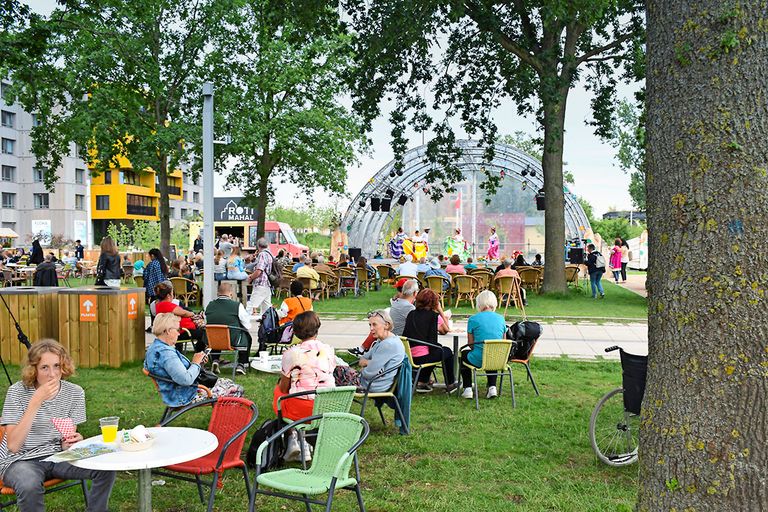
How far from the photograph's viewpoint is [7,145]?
Answer: 2265 inches

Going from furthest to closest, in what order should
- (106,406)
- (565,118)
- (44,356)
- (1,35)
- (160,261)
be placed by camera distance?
(565,118) → (160,261) → (1,35) → (106,406) → (44,356)

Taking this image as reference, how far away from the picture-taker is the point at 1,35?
8781mm

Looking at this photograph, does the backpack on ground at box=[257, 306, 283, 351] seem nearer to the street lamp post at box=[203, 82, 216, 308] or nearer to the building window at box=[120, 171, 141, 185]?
the street lamp post at box=[203, 82, 216, 308]

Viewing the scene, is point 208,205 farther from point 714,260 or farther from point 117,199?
point 117,199

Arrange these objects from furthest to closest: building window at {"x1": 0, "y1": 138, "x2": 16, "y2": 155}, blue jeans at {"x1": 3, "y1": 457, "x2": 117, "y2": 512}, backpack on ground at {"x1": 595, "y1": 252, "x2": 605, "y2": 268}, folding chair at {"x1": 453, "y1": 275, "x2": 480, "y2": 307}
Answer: building window at {"x1": 0, "y1": 138, "x2": 16, "y2": 155}
backpack on ground at {"x1": 595, "y1": 252, "x2": 605, "y2": 268}
folding chair at {"x1": 453, "y1": 275, "x2": 480, "y2": 307}
blue jeans at {"x1": 3, "y1": 457, "x2": 117, "y2": 512}

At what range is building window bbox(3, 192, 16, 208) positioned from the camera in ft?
189

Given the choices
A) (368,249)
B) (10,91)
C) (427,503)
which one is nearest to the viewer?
(427,503)

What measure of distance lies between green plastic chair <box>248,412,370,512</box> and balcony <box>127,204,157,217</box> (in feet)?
205

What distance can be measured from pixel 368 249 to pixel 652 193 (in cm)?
3274

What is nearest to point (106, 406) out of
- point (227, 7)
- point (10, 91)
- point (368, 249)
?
point (10, 91)

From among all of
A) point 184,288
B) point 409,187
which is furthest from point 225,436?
point 409,187

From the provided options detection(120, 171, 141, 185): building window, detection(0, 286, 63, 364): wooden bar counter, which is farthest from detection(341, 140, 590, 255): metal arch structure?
detection(120, 171, 141, 185): building window

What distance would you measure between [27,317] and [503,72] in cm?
1513

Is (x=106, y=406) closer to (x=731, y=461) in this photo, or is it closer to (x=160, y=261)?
(x=160, y=261)
